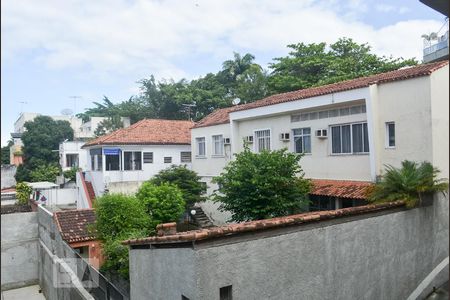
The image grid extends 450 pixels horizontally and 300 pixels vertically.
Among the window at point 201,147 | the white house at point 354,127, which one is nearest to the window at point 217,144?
the window at point 201,147

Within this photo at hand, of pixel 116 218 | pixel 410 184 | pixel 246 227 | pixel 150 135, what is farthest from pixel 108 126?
pixel 246 227

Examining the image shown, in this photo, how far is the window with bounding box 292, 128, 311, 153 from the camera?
621 inches

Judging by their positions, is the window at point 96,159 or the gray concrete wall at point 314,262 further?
the window at point 96,159

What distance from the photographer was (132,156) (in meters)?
23.4

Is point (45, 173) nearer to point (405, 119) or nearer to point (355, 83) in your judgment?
point (355, 83)

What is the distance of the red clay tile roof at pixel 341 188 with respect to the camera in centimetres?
1255

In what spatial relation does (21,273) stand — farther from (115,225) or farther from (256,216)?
(256,216)

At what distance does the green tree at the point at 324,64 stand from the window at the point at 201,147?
1083cm

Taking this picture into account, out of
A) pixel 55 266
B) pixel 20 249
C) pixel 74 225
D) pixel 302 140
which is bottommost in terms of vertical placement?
pixel 20 249

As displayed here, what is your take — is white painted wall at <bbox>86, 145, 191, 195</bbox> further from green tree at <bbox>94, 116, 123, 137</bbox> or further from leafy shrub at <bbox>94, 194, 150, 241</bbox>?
green tree at <bbox>94, 116, 123, 137</bbox>

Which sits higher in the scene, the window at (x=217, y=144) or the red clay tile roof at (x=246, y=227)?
the window at (x=217, y=144)

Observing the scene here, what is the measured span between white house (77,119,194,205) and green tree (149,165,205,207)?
3.31 m

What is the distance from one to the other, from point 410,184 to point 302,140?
6.27 m

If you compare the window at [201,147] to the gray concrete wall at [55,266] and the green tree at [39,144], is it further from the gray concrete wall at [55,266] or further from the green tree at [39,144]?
the green tree at [39,144]
